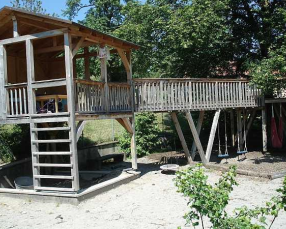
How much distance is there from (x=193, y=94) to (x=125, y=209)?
19.7ft

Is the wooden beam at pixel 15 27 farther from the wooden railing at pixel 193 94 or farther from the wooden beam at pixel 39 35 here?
the wooden railing at pixel 193 94

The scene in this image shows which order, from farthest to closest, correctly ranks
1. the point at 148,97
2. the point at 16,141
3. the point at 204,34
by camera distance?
the point at 204,34
the point at 16,141
the point at 148,97

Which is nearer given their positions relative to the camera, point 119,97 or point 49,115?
point 49,115

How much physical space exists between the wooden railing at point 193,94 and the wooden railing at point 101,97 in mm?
607

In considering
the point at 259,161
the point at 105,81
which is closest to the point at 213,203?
the point at 105,81

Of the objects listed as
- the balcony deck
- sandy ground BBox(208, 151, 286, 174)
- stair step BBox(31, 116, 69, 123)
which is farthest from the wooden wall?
sandy ground BBox(208, 151, 286, 174)

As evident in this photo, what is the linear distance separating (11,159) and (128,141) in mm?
5586

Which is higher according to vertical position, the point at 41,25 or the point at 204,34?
the point at 204,34

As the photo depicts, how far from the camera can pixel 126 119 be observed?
11.1 m

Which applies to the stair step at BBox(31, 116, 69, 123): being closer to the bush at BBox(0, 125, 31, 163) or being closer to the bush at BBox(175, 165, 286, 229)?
the bush at BBox(0, 125, 31, 163)

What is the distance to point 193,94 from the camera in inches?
492

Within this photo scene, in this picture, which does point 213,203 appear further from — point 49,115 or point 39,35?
point 39,35

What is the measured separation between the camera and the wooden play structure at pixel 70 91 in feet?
28.8

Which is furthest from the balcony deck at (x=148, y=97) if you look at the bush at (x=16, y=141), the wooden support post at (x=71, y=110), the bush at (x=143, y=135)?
the bush at (x=143, y=135)
